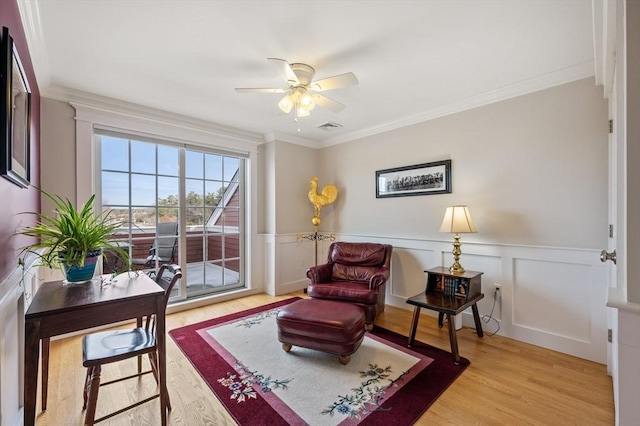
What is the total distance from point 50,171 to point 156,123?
1.15 m

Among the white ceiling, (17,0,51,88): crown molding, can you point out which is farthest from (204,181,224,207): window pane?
(17,0,51,88): crown molding

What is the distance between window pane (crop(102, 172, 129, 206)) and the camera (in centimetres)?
323

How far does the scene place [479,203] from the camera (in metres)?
3.04

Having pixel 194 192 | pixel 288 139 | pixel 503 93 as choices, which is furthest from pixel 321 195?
pixel 503 93

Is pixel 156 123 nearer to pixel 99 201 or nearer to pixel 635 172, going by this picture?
pixel 99 201

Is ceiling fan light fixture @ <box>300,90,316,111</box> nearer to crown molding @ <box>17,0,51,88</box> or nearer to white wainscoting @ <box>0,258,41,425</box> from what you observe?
crown molding @ <box>17,0,51,88</box>

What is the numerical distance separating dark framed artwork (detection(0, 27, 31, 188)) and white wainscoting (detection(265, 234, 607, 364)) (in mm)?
3498

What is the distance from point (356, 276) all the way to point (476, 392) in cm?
175

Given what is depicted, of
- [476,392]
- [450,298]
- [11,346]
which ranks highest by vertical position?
[11,346]

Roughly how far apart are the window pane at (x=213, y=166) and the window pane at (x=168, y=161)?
1.31 feet

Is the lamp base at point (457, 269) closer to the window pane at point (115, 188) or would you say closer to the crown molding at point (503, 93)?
the crown molding at point (503, 93)

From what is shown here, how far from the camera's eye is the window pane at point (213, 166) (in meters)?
4.05

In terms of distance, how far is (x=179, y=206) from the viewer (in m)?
3.74

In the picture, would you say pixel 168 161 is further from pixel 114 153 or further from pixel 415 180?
pixel 415 180
